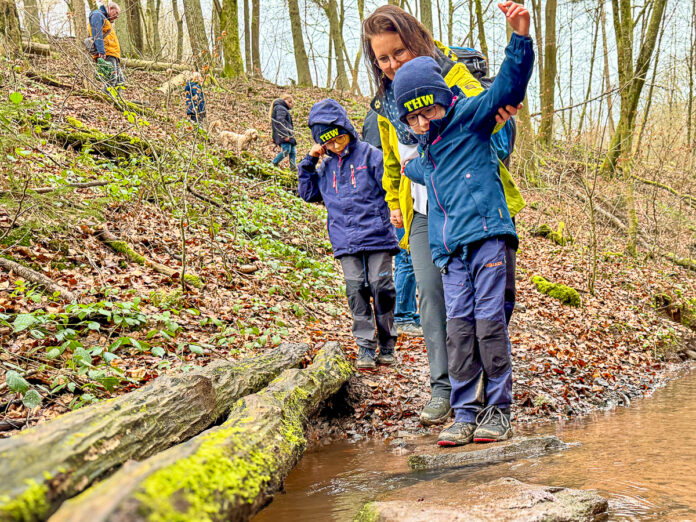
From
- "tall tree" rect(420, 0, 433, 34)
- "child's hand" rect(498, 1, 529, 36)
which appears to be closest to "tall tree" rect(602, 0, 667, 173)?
"tall tree" rect(420, 0, 433, 34)

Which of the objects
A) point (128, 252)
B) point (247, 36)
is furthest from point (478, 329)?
point (247, 36)

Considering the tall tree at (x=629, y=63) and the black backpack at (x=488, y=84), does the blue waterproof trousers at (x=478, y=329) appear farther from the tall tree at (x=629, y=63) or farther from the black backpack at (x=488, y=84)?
the tall tree at (x=629, y=63)

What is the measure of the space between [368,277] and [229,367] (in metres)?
1.85

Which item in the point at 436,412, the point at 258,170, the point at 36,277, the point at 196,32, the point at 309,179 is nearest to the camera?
the point at 436,412

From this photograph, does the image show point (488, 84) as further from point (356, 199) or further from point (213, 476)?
point (213, 476)

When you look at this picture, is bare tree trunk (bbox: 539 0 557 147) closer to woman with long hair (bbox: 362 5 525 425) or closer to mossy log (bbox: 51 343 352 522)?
Result: woman with long hair (bbox: 362 5 525 425)

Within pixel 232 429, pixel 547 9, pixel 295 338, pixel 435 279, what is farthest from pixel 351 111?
pixel 232 429

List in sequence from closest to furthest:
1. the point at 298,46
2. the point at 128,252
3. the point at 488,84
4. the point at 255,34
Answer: the point at 488,84 → the point at 128,252 → the point at 298,46 → the point at 255,34

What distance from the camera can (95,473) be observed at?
1658 mm

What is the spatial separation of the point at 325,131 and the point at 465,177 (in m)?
1.95

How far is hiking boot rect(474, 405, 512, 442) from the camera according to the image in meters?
2.93

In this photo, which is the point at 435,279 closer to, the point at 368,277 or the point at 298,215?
the point at 368,277

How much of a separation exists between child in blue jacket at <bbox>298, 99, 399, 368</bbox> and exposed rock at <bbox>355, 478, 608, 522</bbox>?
2795 mm

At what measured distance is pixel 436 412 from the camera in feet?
11.9
